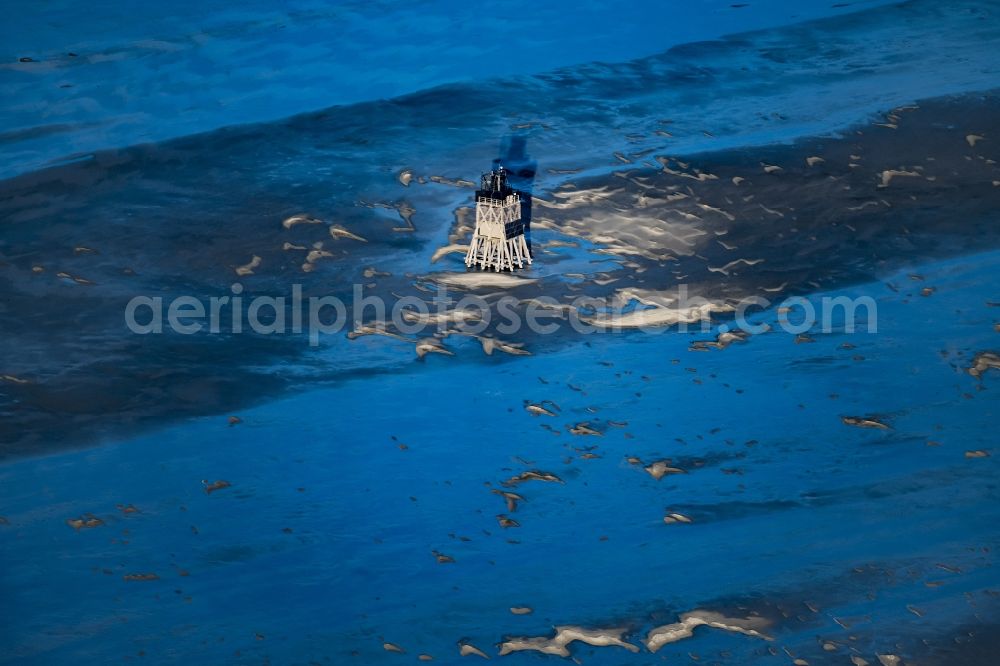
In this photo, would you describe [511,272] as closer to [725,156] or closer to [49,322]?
[725,156]

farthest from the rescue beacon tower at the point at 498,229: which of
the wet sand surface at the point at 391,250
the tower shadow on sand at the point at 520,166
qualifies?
the tower shadow on sand at the point at 520,166

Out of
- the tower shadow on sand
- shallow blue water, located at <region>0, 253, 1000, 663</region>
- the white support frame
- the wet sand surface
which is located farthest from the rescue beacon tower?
shallow blue water, located at <region>0, 253, 1000, 663</region>

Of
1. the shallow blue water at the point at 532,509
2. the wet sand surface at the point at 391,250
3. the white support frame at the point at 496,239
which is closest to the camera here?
the shallow blue water at the point at 532,509

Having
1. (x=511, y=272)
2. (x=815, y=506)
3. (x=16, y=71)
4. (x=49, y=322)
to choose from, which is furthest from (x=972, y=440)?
(x=16, y=71)

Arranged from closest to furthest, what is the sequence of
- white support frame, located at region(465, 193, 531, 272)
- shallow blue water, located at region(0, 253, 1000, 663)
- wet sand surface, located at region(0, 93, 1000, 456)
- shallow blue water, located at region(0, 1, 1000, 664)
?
shallow blue water, located at region(0, 253, 1000, 663)
shallow blue water, located at region(0, 1, 1000, 664)
wet sand surface, located at region(0, 93, 1000, 456)
white support frame, located at region(465, 193, 531, 272)

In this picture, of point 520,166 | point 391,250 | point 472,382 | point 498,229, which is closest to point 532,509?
point 472,382

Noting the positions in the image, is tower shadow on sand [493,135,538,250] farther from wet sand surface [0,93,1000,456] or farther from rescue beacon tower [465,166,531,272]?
rescue beacon tower [465,166,531,272]

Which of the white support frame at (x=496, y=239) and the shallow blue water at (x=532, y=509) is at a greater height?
the white support frame at (x=496, y=239)

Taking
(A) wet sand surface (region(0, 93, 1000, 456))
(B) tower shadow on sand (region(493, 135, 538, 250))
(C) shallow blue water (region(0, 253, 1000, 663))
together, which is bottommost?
(C) shallow blue water (region(0, 253, 1000, 663))

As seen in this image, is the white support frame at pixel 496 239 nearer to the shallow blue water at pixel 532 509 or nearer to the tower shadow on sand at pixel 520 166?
the tower shadow on sand at pixel 520 166
